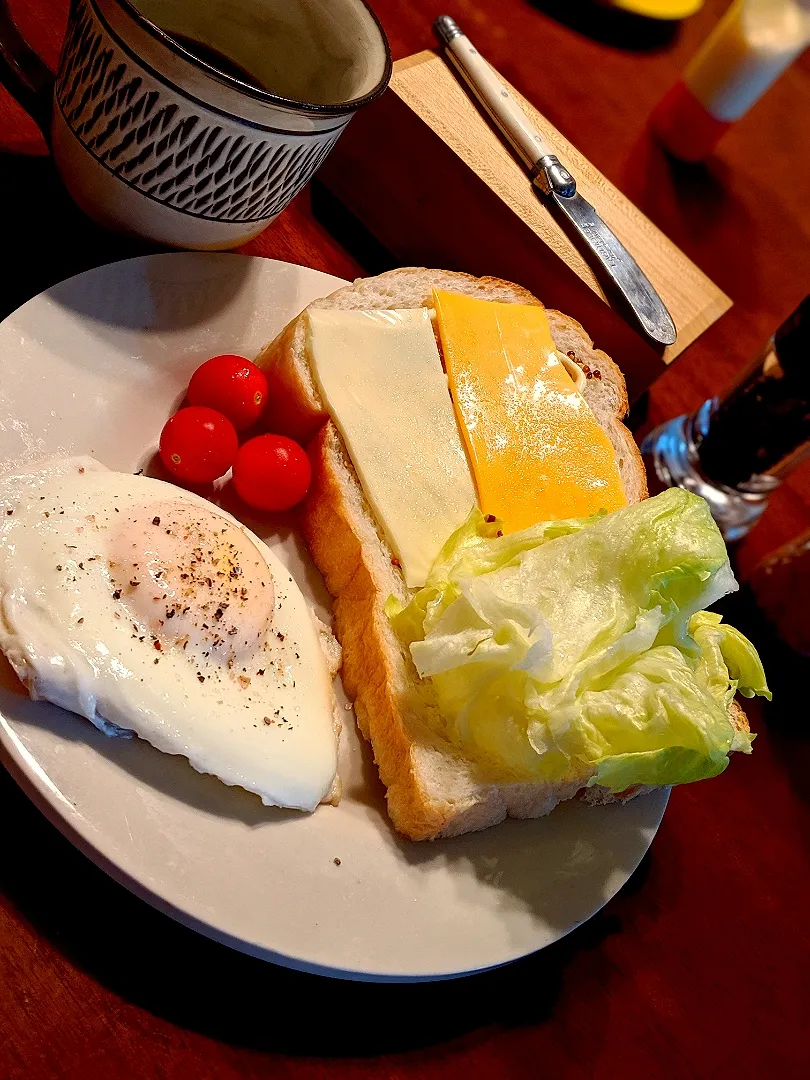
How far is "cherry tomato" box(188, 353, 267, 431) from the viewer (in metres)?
1.96

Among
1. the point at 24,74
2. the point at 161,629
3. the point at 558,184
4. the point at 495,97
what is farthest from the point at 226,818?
the point at 495,97

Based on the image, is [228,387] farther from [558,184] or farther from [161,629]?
[558,184]

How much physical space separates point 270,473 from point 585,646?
763mm

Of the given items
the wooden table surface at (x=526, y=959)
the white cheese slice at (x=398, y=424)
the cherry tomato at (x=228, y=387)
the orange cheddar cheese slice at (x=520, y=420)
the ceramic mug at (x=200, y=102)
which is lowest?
the wooden table surface at (x=526, y=959)

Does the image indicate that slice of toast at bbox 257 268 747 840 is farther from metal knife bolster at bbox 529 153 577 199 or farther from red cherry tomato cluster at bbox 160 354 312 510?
metal knife bolster at bbox 529 153 577 199

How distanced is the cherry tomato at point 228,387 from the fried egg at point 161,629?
A: 1.08ft

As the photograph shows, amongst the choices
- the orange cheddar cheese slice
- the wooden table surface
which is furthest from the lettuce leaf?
the wooden table surface

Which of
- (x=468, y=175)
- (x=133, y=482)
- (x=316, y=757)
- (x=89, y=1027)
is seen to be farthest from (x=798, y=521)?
(x=89, y=1027)

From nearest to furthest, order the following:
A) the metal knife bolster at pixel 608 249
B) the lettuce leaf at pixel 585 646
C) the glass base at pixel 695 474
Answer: the lettuce leaf at pixel 585 646 < the metal knife bolster at pixel 608 249 < the glass base at pixel 695 474

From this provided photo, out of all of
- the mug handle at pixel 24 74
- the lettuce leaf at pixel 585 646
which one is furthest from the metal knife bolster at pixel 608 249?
the mug handle at pixel 24 74

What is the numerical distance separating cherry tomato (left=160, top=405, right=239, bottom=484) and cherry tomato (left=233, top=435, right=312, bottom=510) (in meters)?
0.06

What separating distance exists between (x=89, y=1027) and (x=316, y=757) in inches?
21.0

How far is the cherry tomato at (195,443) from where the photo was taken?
1862 mm

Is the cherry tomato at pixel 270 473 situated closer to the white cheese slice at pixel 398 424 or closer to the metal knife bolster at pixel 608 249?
the white cheese slice at pixel 398 424
